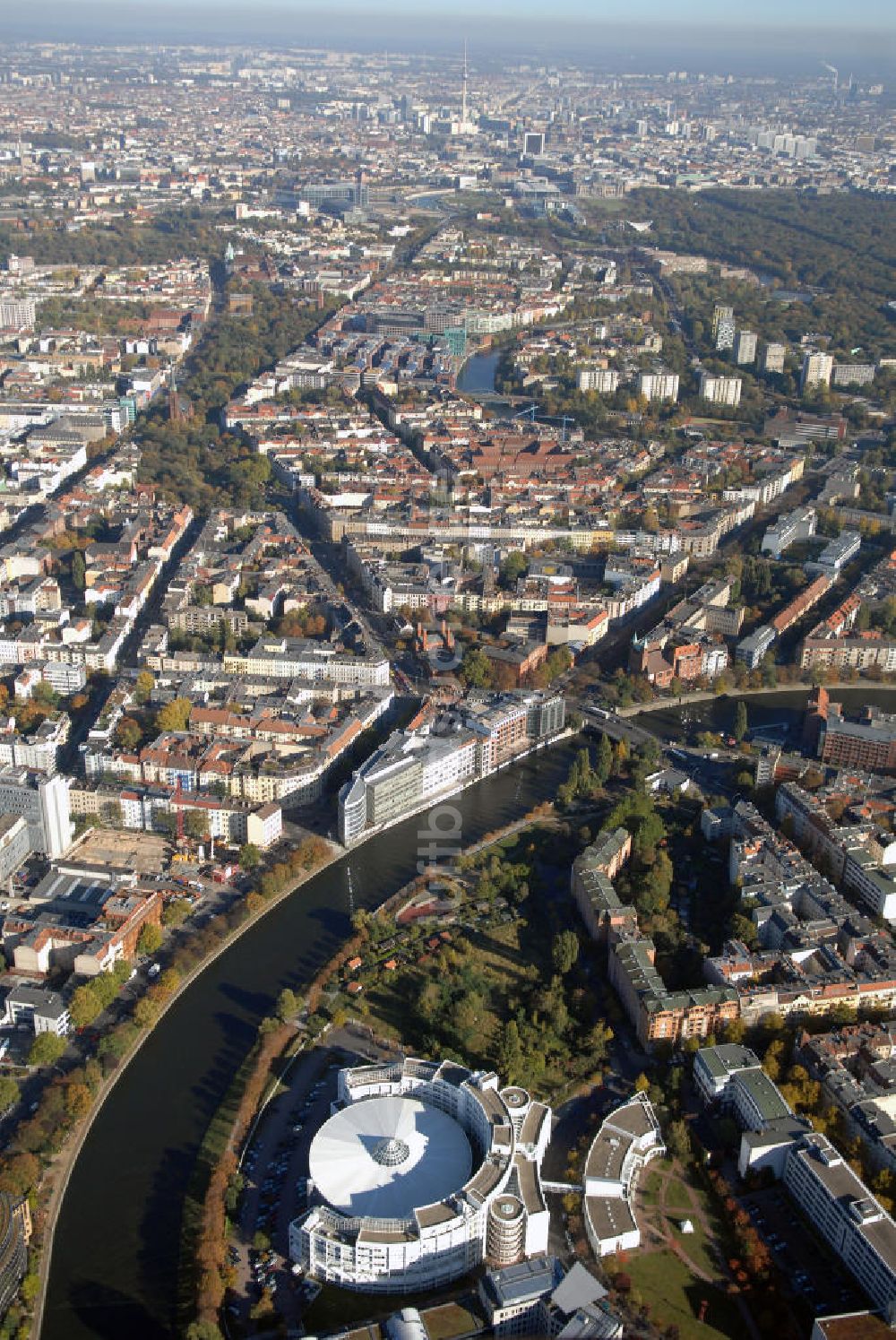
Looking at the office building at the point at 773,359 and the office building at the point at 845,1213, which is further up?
the office building at the point at 845,1213

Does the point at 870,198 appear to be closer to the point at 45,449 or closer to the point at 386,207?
the point at 386,207

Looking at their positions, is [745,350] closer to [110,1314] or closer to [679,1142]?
[679,1142]

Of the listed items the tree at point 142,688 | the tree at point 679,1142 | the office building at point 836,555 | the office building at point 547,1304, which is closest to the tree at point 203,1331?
the office building at point 547,1304

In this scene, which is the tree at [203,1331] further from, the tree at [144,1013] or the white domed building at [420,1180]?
the tree at [144,1013]

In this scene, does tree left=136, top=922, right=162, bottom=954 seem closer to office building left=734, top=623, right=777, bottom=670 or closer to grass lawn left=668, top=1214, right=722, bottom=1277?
grass lawn left=668, top=1214, right=722, bottom=1277

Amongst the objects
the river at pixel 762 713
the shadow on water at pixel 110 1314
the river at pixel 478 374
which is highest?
the shadow on water at pixel 110 1314

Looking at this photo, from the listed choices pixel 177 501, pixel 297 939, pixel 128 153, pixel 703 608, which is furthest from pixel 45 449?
pixel 128 153
